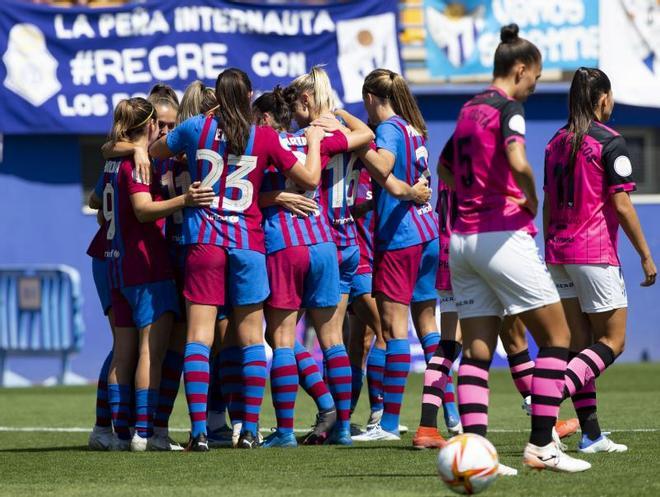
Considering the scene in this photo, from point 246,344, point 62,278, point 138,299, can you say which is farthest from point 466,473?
point 62,278

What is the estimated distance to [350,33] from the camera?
17172 millimetres

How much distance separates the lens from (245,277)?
7.71m

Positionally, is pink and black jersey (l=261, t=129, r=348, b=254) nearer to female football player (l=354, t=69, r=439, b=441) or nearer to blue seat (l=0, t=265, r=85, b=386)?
female football player (l=354, t=69, r=439, b=441)

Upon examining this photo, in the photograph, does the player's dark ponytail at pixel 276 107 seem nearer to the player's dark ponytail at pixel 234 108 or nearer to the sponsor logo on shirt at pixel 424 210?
the player's dark ponytail at pixel 234 108

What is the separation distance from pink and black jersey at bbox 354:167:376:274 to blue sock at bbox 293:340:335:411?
82cm

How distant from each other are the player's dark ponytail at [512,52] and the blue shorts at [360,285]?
2.91 metres

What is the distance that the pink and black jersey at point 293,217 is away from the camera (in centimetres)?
791

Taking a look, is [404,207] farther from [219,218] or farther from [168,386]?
[168,386]

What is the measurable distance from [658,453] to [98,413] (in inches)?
131

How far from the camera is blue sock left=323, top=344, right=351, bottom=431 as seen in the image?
816 centimetres

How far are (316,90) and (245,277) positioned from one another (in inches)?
48.6

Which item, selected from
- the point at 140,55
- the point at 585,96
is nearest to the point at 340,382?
the point at 585,96

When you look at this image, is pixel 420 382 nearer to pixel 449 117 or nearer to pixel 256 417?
pixel 449 117

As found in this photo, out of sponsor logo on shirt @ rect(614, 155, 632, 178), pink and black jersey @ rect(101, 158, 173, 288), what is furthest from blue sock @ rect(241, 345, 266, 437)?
sponsor logo on shirt @ rect(614, 155, 632, 178)
